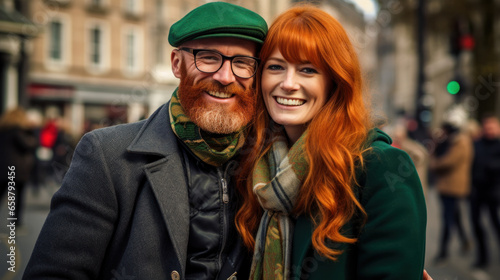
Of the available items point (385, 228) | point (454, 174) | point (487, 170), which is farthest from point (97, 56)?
point (385, 228)

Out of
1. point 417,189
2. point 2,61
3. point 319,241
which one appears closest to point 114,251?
point 319,241

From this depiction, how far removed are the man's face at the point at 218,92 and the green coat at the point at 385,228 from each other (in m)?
0.64

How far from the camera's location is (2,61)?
14.9m

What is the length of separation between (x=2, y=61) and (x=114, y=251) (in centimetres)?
1507

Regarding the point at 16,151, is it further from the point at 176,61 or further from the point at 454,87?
the point at 454,87

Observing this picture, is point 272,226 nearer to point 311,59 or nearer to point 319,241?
point 319,241

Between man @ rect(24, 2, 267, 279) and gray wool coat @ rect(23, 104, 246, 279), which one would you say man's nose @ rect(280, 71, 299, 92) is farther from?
gray wool coat @ rect(23, 104, 246, 279)

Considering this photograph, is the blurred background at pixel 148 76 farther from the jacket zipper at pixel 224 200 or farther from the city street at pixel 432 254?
the jacket zipper at pixel 224 200

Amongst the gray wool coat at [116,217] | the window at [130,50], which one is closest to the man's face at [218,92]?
the gray wool coat at [116,217]

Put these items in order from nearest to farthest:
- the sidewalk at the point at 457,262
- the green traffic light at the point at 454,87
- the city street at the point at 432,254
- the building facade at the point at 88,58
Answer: the city street at the point at 432,254 < the sidewalk at the point at 457,262 < the green traffic light at the point at 454,87 < the building facade at the point at 88,58

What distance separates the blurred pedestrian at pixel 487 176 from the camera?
648 centimetres

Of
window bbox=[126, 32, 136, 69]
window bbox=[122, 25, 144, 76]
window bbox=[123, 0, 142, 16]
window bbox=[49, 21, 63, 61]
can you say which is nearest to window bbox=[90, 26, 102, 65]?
window bbox=[122, 25, 144, 76]

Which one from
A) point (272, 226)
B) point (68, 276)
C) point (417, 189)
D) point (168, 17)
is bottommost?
point (68, 276)

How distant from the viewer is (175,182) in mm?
2049
